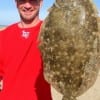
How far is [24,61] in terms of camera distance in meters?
5.02

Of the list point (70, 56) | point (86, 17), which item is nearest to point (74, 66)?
point (70, 56)

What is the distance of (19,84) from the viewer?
16.6ft

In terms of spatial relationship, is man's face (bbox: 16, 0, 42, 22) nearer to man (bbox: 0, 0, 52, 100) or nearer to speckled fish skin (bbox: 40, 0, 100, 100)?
man (bbox: 0, 0, 52, 100)

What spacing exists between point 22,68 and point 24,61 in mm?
72

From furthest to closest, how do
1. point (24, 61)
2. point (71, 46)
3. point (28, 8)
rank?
point (24, 61) → point (28, 8) → point (71, 46)

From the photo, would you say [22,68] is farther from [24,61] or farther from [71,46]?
[71,46]

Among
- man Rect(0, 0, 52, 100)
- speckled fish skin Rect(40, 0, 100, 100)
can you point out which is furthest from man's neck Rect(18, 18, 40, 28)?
speckled fish skin Rect(40, 0, 100, 100)

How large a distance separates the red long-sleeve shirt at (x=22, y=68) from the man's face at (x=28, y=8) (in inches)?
6.5

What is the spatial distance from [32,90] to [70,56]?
0.90 metres

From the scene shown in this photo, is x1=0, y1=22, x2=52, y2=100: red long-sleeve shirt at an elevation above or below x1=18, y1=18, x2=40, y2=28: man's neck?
below

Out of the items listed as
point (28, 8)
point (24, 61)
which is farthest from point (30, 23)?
point (24, 61)

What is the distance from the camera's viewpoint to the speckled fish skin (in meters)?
4.22

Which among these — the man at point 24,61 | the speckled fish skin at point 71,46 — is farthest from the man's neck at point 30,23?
the speckled fish skin at point 71,46

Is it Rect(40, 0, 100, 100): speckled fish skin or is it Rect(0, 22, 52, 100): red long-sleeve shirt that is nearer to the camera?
Rect(40, 0, 100, 100): speckled fish skin
